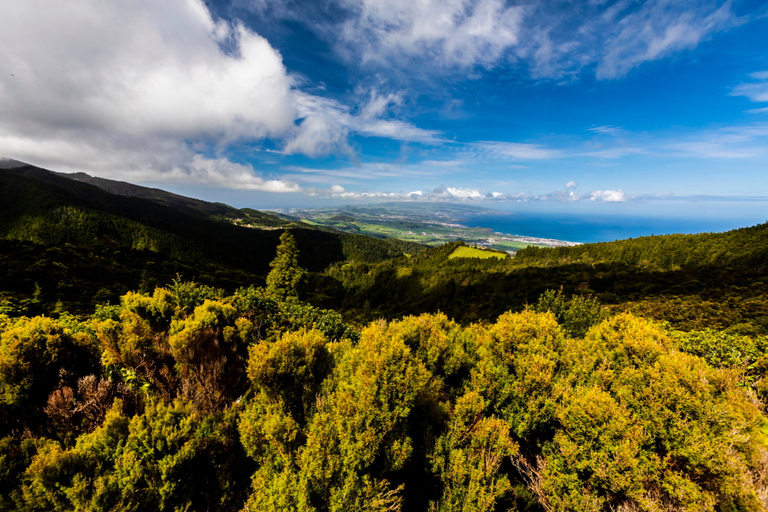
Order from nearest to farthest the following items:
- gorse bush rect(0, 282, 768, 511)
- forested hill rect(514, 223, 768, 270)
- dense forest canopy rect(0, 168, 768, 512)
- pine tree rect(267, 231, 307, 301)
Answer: gorse bush rect(0, 282, 768, 511) < dense forest canopy rect(0, 168, 768, 512) < pine tree rect(267, 231, 307, 301) < forested hill rect(514, 223, 768, 270)

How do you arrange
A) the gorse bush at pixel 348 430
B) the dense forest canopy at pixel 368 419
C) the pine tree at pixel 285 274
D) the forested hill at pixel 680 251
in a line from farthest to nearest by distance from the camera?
the forested hill at pixel 680 251
the pine tree at pixel 285 274
the dense forest canopy at pixel 368 419
the gorse bush at pixel 348 430

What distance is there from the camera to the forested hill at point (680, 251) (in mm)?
79938

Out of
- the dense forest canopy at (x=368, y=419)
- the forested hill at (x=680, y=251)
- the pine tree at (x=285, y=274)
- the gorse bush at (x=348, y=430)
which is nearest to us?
the gorse bush at (x=348, y=430)

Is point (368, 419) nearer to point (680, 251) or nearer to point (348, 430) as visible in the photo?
point (348, 430)

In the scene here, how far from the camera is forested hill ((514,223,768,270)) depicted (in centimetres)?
7994

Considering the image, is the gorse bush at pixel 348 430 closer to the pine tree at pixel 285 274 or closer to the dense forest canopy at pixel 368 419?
the dense forest canopy at pixel 368 419

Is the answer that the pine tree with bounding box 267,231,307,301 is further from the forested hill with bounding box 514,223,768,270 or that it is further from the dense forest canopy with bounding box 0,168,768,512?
the forested hill with bounding box 514,223,768,270

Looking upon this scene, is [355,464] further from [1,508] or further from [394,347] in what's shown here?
[1,508]

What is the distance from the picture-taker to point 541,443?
14602 mm

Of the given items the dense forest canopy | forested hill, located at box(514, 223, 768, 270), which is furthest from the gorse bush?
forested hill, located at box(514, 223, 768, 270)

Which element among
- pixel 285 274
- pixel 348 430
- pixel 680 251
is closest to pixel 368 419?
pixel 348 430

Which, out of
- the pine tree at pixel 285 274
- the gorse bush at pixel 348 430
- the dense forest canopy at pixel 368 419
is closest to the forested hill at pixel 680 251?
the dense forest canopy at pixel 368 419

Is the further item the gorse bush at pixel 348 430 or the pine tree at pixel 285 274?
the pine tree at pixel 285 274

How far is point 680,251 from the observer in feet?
316
